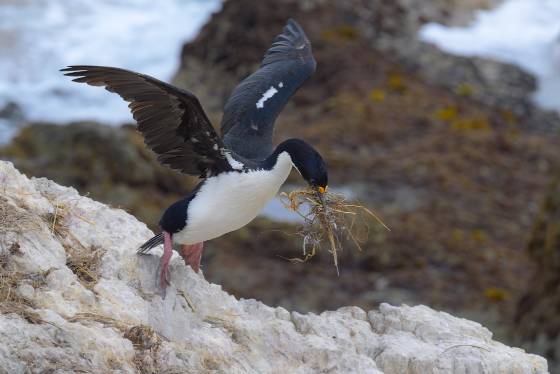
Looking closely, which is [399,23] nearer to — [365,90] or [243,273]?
[365,90]

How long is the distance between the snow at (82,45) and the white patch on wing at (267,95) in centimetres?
1607

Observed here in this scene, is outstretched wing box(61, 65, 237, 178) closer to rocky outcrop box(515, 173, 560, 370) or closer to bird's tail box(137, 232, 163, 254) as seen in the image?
bird's tail box(137, 232, 163, 254)

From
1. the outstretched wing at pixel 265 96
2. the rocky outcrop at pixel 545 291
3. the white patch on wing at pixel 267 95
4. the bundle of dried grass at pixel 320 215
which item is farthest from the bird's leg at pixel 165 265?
the rocky outcrop at pixel 545 291

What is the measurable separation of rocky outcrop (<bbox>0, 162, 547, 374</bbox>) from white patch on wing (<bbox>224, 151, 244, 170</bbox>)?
0.76 metres

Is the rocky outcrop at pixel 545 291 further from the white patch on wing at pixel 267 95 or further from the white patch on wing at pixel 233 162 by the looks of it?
the white patch on wing at pixel 233 162

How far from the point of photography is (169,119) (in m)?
7.21

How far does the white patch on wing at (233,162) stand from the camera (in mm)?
7219

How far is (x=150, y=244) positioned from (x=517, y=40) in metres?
19.9

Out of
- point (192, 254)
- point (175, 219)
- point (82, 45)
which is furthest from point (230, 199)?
point (82, 45)

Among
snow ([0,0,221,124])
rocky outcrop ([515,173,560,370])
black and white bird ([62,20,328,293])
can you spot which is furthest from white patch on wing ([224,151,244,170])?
snow ([0,0,221,124])

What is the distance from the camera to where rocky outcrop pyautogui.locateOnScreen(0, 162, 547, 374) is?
227 inches

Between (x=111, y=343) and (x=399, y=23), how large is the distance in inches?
773

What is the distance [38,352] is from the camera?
18.1ft

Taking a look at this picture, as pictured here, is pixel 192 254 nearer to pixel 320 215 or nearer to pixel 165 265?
pixel 165 265
